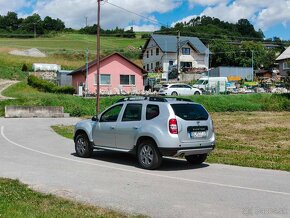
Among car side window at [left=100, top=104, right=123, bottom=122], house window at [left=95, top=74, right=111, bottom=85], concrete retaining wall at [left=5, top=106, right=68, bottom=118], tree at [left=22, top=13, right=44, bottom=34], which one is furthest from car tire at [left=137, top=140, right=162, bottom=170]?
tree at [left=22, top=13, right=44, bottom=34]

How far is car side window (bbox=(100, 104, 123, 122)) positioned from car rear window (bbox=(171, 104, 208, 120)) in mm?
1972

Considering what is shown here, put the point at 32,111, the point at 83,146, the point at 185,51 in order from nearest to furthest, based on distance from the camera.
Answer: the point at 83,146
the point at 32,111
the point at 185,51

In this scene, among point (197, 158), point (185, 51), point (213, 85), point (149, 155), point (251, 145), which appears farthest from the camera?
point (185, 51)

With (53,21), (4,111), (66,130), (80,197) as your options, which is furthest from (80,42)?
(80,197)

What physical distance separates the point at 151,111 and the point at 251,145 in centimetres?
668

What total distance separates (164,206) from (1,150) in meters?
9.23

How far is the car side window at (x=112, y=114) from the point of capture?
41.0 feet

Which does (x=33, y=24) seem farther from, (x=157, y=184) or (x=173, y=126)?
(x=157, y=184)

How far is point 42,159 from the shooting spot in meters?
12.8

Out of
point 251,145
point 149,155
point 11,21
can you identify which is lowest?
point 251,145

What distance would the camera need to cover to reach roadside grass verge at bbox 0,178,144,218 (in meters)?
6.55

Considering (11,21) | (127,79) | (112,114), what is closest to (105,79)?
(127,79)

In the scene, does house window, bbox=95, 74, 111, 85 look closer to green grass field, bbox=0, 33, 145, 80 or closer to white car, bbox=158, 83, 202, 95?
white car, bbox=158, 83, 202, 95

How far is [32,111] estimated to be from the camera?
3219 cm
